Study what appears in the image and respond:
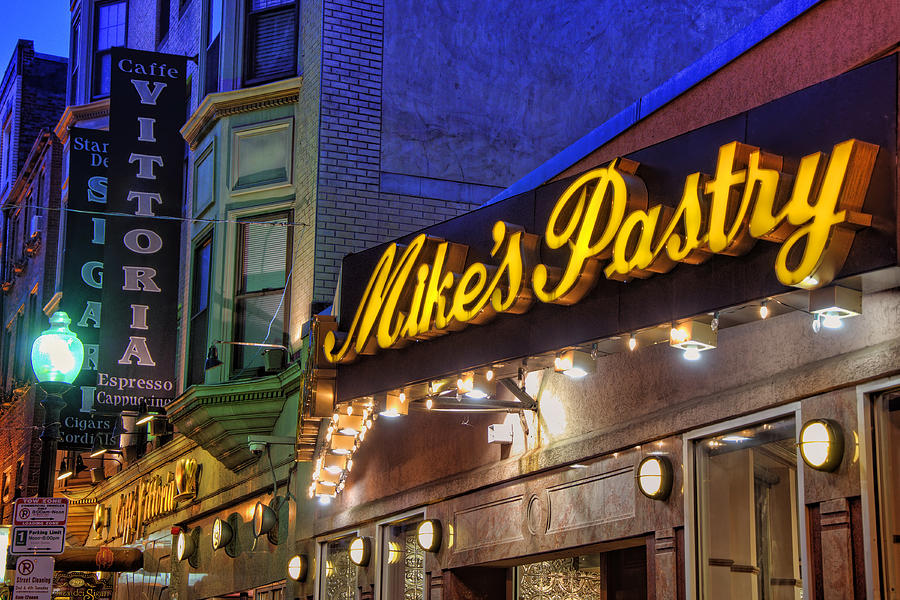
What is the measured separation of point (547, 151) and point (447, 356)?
9.29m

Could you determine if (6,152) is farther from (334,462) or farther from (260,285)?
(334,462)

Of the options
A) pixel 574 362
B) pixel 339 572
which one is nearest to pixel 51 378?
pixel 339 572

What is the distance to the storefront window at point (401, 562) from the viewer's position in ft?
47.2

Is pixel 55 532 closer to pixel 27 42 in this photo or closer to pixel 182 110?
pixel 182 110

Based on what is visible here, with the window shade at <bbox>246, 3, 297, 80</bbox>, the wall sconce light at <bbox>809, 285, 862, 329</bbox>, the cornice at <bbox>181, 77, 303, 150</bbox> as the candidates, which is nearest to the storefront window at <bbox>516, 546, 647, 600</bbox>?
the wall sconce light at <bbox>809, 285, 862, 329</bbox>

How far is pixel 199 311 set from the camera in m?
20.8

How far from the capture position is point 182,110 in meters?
21.1

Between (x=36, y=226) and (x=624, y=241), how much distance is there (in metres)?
30.0

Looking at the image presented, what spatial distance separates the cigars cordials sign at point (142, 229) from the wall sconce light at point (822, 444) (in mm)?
13781

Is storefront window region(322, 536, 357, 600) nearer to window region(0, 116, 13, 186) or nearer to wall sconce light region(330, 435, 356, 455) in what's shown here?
wall sconce light region(330, 435, 356, 455)

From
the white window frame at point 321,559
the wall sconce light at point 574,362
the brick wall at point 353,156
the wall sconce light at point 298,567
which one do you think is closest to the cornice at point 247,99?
the brick wall at point 353,156

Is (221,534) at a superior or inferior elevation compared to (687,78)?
inferior

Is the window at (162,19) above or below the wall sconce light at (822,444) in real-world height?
above

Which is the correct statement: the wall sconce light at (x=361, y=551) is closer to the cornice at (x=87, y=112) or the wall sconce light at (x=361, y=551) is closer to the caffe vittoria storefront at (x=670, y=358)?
the caffe vittoria storefront at (x=670, y=358)
